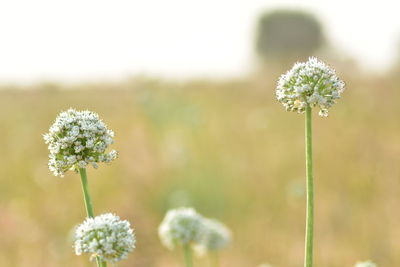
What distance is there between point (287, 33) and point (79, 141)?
1472 inches

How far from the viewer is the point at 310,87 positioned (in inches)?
95.4

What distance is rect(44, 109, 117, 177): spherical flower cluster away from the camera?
90.8 inches

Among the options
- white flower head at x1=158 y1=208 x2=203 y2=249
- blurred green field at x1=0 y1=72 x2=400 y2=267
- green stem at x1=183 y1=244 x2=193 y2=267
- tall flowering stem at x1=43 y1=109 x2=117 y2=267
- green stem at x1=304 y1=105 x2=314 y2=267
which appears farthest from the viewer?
blurred green field at x1=0 y1=72 x2=400 y2=267

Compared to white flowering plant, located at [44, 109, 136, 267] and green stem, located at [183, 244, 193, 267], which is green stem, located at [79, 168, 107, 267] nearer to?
white flowering plant, located at [44, 109, 136, 267]

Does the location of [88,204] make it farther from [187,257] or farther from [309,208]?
[187,257]

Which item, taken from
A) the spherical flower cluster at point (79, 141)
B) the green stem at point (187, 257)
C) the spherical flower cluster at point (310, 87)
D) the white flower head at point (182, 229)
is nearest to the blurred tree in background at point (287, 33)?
the white flower head at point (182, 229)

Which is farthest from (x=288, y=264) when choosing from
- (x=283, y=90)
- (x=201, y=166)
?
(x=283, y=90)

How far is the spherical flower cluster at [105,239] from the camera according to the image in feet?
6.98

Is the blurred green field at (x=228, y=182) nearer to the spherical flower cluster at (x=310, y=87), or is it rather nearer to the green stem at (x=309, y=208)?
the spherical flower cluster at (x=310, y=87)

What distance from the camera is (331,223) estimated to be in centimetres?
848

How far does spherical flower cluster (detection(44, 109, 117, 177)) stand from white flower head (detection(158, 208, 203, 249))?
4.63ft

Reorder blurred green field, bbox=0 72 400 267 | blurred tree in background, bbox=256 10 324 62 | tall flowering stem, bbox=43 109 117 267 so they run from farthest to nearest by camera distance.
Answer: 1. blurred tree in background, bbox=256 10 324 62
2. blurred green field, bbox=0 72 400 267
3. tall flowering stem, bbox=43 109 117 267

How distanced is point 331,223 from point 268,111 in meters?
5.48

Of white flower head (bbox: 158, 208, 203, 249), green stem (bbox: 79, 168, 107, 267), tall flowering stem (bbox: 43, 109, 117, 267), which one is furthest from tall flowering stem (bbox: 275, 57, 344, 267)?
white flower head (bbox: 158, 208, 203, 249)
